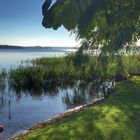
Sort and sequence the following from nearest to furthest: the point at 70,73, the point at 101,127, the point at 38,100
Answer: the point at 101,127, the point at 38,100, the point at 70,73

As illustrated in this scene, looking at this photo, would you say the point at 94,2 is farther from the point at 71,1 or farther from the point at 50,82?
the point at 50,82

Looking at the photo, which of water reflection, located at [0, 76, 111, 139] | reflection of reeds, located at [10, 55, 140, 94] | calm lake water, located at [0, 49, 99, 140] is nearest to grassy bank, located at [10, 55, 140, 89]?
reflection of reeds, located at [10, 55, 140, 94]

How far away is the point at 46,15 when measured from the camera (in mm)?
1725

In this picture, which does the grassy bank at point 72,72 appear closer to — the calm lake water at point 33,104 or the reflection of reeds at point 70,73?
the reflection of reeds at point 70,73

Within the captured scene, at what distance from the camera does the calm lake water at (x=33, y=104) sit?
16.4 metres

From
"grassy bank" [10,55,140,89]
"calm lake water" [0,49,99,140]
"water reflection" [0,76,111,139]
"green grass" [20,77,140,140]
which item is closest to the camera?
"green grass" [20,77,140,140]

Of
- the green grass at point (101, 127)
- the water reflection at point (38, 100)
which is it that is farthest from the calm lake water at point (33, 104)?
the green grass at point (101, 127)

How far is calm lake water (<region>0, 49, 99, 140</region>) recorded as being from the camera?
16391 millimetres

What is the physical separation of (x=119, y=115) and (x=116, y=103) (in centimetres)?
195

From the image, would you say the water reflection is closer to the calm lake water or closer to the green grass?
the calm lake water

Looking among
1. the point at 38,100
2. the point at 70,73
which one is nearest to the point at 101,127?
the point at 38,100

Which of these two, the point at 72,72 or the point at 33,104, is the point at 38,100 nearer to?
the point at 33,104

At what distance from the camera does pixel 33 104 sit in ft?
72.3

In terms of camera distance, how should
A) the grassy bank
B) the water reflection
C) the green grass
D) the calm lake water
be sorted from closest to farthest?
the green grass, the calm lake water, the water reflection, the grassy bank
